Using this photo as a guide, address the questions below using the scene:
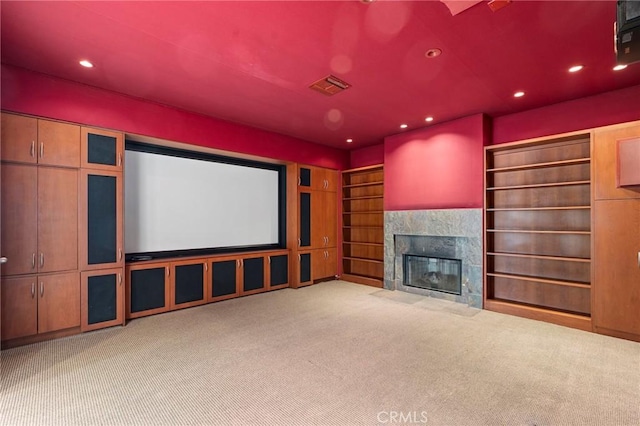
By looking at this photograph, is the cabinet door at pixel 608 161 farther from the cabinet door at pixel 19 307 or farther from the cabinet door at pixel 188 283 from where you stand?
the cabinet door at pixel 19 307

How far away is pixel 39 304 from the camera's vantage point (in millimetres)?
3188

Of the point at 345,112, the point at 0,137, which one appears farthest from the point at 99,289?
the point at 345,112

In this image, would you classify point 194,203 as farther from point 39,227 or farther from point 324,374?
point 324,374

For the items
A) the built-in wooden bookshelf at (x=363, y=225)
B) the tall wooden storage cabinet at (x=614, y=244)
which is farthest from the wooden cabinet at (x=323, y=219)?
the tall wooden storage cabinet at (x=614, y=244)

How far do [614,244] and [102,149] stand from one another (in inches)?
240

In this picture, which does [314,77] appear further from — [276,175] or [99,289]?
[99,289]

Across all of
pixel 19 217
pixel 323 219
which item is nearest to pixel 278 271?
pixel 323 219

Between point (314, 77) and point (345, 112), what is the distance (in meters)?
1.20

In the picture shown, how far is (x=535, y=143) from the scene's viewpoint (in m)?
4.16

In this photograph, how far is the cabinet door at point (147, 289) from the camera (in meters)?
3.91

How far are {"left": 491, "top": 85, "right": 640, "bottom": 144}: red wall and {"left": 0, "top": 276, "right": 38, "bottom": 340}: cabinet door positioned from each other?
6.35 m

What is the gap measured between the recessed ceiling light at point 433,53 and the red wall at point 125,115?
3133 millimetres
